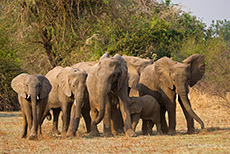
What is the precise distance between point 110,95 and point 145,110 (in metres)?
1.26

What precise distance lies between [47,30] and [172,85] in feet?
30.1

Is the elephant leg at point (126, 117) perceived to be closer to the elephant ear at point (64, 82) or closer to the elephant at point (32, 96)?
the elephant ear at point (64, 82)

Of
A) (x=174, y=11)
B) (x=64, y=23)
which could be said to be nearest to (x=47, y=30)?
(x=64, y=23)

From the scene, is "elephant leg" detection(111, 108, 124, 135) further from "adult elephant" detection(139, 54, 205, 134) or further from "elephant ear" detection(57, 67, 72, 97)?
"elephant ear" detection(57, 67, 72, 97)

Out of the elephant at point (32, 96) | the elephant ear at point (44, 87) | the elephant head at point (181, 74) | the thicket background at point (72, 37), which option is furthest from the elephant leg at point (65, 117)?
the thicket background at point (72, 37)

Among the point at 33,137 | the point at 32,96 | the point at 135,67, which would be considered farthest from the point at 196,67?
the point at 33,137

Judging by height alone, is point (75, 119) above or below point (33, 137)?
above

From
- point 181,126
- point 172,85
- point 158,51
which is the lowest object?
point 181,126

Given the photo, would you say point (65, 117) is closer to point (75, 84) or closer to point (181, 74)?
point (75, 84)

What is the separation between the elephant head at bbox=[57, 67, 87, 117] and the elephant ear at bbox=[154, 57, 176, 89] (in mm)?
2267

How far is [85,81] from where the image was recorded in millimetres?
13078

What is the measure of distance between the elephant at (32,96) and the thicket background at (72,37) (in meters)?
8.04

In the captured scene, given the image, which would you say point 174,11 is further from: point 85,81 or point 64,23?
point 85,81

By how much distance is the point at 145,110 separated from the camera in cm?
1360
